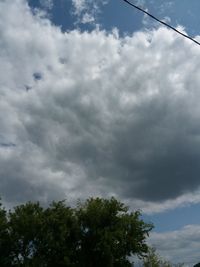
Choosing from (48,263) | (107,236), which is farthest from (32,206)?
(107,236)

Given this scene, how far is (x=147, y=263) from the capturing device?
64.9m

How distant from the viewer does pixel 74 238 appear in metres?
56.0

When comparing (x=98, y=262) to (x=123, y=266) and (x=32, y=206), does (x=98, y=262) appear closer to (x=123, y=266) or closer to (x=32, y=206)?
(x=123, y=266)

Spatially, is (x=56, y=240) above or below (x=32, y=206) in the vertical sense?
below

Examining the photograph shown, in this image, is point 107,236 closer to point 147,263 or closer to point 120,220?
point 120,220

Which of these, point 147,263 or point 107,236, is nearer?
point 107,236

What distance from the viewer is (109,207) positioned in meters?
56.0

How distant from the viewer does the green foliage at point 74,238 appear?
53.1 meters

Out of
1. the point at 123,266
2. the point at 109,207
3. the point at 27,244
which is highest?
the point at 109,207

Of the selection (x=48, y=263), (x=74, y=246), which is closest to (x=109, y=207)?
(x=74, y=246)

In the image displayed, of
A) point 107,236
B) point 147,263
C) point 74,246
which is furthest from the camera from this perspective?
point 147,263

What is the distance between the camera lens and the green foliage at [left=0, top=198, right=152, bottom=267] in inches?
2089

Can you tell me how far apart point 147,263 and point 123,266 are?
Answer: 12.3 metres

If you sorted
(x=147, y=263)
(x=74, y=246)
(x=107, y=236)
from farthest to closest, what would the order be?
(x=147, y=263) < (x=74, y=246) < (x=107, y=236)
